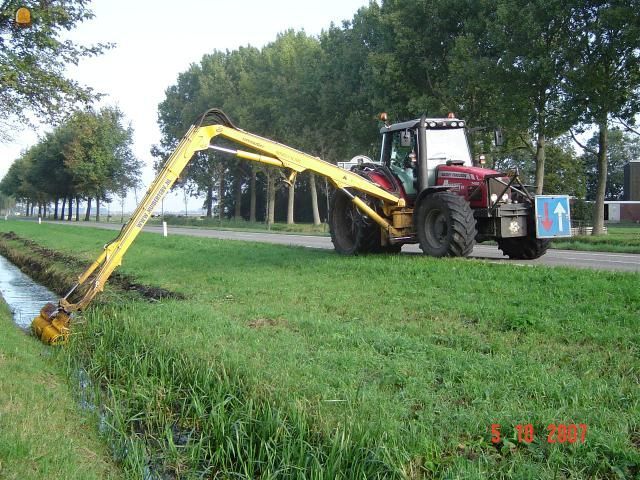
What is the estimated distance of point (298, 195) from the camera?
215 feet

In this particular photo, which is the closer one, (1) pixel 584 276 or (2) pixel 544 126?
(1) pixel 584 276

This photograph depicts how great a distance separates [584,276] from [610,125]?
15456mm

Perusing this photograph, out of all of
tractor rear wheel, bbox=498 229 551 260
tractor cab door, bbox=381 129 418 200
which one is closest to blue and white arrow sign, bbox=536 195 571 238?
tractor rear wheel, bbox=498 229 551 260

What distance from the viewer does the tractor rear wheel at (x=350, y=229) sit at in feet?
46.8

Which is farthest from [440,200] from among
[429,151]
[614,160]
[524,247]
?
[614,160]

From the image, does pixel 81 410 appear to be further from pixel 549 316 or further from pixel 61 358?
pixel 549 316

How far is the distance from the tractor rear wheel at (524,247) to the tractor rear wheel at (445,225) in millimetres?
1134

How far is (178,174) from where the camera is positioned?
34.1 ft

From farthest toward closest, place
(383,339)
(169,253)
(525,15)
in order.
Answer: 1. (525,15)
2. (169,253)
3. (383,339)

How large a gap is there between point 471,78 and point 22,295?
17.6 metres

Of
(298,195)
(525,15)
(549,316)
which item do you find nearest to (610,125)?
(525,15)

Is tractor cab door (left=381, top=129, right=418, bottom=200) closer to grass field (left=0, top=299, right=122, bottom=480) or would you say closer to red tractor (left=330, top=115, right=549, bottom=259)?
red tractor (left=330, top=115, right=549, bottom=259)

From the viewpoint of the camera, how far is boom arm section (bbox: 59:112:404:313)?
9617mm

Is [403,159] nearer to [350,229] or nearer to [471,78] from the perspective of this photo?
[350,229]
